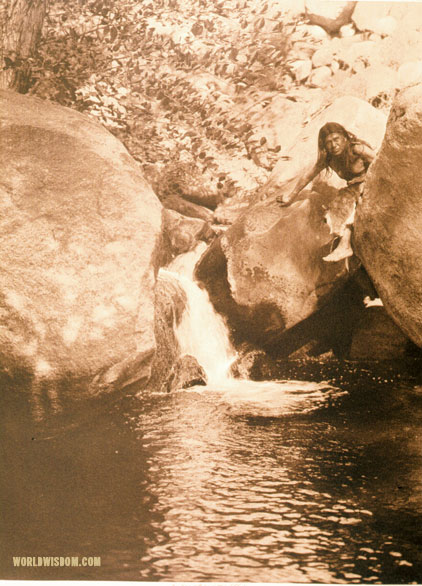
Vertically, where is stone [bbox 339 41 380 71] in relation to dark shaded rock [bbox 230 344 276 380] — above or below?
above

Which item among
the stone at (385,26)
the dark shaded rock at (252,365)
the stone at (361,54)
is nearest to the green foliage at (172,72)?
the stone at (361,54)

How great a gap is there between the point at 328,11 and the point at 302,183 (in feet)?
2.67

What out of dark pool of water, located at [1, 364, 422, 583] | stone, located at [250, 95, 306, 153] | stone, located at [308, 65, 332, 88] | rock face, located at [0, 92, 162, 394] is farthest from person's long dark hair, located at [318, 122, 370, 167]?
dark pool of water, located at [1, 364, 422, 583]

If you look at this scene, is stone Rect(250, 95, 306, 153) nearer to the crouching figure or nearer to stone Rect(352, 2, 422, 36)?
the crouching figure

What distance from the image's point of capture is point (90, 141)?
2502mm

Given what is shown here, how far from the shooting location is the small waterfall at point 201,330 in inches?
103

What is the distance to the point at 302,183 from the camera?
8.79ft

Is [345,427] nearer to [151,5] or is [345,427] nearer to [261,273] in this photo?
[261,273]

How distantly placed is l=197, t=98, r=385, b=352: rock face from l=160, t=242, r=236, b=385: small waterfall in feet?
0.19

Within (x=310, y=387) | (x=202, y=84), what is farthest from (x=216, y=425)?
(x=202, y=84)

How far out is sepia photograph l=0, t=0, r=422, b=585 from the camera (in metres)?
2.02

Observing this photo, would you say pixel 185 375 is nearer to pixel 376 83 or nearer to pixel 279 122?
pixel 279 122

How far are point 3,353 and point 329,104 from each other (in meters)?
1.93

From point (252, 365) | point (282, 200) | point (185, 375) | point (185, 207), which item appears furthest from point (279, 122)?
point (185, 375)
